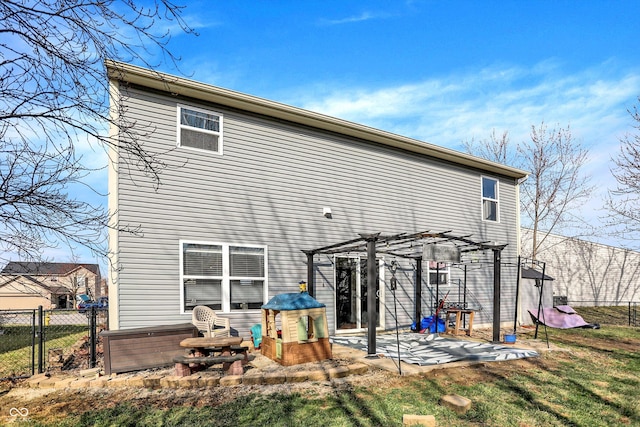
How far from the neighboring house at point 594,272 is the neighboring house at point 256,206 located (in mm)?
12691

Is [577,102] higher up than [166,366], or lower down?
higher up

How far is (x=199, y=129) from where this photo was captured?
8.21 meters

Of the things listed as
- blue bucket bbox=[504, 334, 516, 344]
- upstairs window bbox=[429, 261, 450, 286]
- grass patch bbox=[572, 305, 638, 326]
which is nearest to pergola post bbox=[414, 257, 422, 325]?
upstairs window bbox=[429, 261, 450, 286]

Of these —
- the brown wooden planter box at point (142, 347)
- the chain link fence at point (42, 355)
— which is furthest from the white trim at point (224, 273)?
the chain link fence at point (42, 355)

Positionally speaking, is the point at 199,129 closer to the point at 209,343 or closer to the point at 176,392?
the point at 209,343

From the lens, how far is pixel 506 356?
755 centimetres

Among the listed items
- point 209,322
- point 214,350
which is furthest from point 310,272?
point 214,350

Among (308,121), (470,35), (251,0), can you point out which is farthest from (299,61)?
(470,35)

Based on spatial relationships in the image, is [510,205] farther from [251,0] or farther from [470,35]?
[251,0]

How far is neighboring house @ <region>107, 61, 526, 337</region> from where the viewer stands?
24.2 feet

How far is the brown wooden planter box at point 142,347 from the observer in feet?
20.2

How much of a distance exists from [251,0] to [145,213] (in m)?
4.36

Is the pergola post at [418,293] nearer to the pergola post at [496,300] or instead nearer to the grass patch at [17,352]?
the pergola post at [496,300]

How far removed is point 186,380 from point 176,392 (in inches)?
10.5
